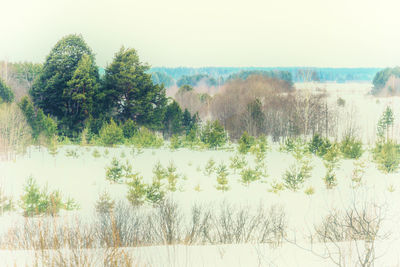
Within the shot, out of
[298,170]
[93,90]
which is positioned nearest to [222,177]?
[298,170]

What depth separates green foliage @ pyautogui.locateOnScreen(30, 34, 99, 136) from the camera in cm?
921

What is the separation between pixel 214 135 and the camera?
952cm

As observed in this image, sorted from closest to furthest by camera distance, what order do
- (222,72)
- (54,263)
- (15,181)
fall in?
(54,263)
(15,181)
(222,72)

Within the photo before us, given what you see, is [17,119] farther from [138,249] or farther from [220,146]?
[138,249]

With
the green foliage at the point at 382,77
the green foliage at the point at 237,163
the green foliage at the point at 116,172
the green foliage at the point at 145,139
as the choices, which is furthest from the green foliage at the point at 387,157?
the green foliage at the point at 116,172

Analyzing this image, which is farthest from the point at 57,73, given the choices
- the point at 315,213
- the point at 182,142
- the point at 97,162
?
the point at 315,213

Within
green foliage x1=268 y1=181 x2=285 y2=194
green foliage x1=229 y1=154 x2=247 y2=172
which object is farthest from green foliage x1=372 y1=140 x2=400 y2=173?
green foliage x1=229 y1=154 x2=247 y2=172

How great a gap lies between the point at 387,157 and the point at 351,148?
86 cm

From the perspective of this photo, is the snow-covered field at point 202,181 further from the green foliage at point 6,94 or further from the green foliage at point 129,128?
the green foliage at point 6,94

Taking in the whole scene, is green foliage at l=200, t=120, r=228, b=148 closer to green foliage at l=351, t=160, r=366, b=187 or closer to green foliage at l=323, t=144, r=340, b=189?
green foliage at l=323, t=144, r=340, b=189

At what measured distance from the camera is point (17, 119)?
31.1ft

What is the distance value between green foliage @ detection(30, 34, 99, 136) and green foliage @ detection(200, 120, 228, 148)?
8.75 feet

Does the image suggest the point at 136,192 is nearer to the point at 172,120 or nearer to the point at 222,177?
the point at 222,177

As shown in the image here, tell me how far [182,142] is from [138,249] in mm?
4181
